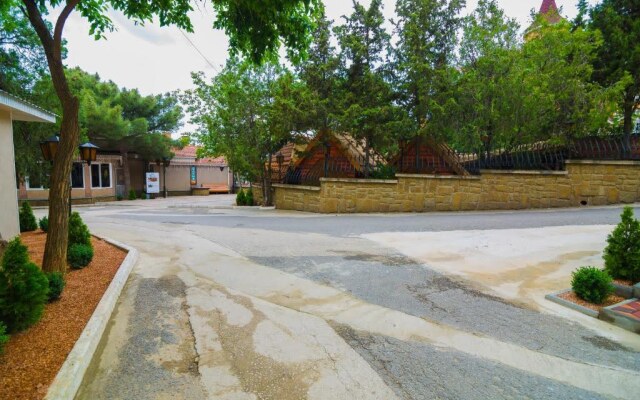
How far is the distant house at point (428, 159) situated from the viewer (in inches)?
528

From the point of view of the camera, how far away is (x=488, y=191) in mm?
12352

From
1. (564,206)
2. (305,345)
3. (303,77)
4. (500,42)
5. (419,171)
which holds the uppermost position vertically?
(500,42)

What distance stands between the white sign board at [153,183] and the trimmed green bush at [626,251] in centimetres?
2783

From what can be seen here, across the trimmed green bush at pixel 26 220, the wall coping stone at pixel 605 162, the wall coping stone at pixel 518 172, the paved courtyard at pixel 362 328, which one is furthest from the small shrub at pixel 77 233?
the wall coping stone at pixel 605 162

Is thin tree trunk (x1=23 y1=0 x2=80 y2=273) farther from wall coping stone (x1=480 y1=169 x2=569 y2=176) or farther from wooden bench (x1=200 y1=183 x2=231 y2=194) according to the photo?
wooden bench (x1=200 y1=183 x2=231 y2=194)

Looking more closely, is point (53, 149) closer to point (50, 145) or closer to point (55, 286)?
point (50, 145)

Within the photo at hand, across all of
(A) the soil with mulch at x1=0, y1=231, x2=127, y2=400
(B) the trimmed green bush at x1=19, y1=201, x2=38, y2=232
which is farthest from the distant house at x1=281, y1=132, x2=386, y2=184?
(A) the soil with mulch at x1=0, y1=231, x2=127, y2=400

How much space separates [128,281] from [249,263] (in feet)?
6.54

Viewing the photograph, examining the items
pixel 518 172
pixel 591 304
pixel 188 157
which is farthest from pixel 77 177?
pixel 591 304

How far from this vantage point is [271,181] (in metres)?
17.5

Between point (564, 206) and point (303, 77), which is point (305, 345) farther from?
point (564, 206)

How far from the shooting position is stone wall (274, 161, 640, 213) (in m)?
11.1

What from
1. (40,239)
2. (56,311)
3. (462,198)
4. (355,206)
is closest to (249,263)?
(56,311)

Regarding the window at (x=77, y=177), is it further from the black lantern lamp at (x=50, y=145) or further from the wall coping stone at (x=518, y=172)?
the wall coping stone at (x=518, y=172)
